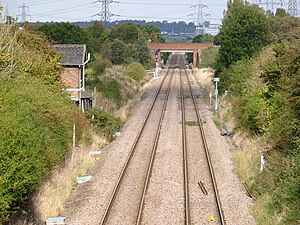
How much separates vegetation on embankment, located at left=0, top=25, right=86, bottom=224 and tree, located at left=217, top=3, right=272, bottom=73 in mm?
20292

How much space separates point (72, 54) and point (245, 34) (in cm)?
1635

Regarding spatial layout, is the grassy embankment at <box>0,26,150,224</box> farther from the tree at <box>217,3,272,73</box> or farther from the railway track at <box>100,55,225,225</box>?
the tree at <box>217,3,272,73</box>

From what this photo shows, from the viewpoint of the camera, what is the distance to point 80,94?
30.8 m

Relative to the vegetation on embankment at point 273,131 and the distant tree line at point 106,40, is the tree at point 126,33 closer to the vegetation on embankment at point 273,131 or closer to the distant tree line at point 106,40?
the distant tree line at point 106,40

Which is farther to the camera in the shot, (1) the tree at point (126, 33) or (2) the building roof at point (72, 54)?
(1) the tree at point (126, 33)

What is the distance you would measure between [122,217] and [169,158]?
7283mm

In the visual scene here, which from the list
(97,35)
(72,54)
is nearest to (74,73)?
(72,54)

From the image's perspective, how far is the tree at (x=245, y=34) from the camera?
4106 centimetres

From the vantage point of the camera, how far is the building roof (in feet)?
100

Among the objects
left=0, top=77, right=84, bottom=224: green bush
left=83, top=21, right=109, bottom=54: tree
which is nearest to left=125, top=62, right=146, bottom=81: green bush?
left=83, top=21, right=109, bottom=54: tree

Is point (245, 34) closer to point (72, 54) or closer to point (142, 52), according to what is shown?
point (72, 54)

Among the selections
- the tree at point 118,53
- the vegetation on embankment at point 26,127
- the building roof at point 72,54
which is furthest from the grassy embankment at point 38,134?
the tree at point 118,53

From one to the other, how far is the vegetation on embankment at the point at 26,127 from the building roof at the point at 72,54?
5.24 meters

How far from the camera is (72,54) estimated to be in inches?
1229
